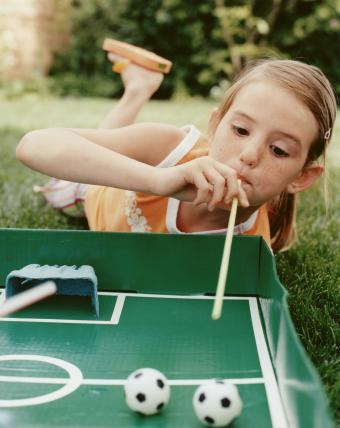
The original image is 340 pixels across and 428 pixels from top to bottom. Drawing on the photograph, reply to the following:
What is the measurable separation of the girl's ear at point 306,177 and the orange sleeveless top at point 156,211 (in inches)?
4.5

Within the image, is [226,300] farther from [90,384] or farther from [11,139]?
[11,139]

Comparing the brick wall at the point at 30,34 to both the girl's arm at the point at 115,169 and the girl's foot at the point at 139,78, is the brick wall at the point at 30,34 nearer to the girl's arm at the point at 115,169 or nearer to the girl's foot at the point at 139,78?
the girl's foot at the point at 139,78

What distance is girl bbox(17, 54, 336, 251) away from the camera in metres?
1.13

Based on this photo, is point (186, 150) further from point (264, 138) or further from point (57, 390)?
point (57, 390)

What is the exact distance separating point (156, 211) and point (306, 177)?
0.38 meters

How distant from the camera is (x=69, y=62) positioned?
6680mm

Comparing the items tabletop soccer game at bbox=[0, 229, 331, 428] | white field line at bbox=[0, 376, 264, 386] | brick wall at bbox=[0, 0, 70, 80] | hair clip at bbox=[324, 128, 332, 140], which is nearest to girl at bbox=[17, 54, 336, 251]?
hair clip at bbox=[324, 128, 332, 140]

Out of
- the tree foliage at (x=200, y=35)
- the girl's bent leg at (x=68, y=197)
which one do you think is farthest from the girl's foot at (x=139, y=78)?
the tree foliage at (x=200, y=35)

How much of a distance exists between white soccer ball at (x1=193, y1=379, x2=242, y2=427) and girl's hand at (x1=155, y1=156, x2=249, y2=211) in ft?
1.13

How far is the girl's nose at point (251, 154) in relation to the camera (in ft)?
3.79

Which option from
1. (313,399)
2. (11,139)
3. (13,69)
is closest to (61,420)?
(313,399)

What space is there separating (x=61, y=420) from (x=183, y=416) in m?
0.15

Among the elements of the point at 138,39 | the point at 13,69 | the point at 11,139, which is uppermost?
the point at 138,39

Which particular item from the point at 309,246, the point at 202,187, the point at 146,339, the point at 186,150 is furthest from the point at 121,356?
the point at 309,246
